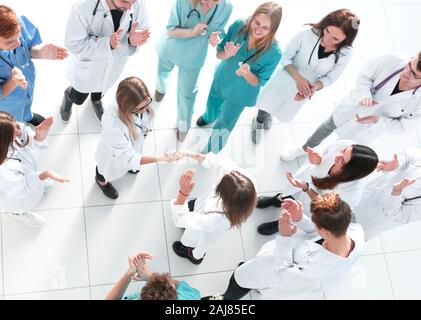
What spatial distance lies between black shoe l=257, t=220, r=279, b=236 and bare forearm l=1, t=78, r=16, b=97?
186cm

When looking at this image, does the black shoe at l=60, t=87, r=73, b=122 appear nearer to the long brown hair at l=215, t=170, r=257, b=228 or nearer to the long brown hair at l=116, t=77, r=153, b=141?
the long brown hair at l=116, t=77, r=153, b=141

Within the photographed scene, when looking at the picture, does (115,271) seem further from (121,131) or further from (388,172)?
(388,172)

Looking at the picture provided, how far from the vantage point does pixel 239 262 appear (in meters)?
3.50

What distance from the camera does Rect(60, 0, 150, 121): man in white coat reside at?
2822 mm

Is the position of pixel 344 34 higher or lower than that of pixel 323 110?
higher

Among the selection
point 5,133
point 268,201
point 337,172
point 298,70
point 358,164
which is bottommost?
point 268,201

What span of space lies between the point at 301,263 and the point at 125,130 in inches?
47.3

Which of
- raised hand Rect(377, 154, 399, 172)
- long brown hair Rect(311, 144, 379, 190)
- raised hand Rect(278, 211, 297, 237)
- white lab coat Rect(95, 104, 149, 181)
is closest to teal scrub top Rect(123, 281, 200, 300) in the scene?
raised hand Rect(278, 211, 297, 237)

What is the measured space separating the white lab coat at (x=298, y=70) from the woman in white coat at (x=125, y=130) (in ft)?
2.70

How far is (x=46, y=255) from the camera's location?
10.8ft

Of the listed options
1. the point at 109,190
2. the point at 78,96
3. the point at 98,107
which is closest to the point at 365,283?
the point at 109,190

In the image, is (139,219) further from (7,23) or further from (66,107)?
(7,23)

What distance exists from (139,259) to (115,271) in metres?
0.81
